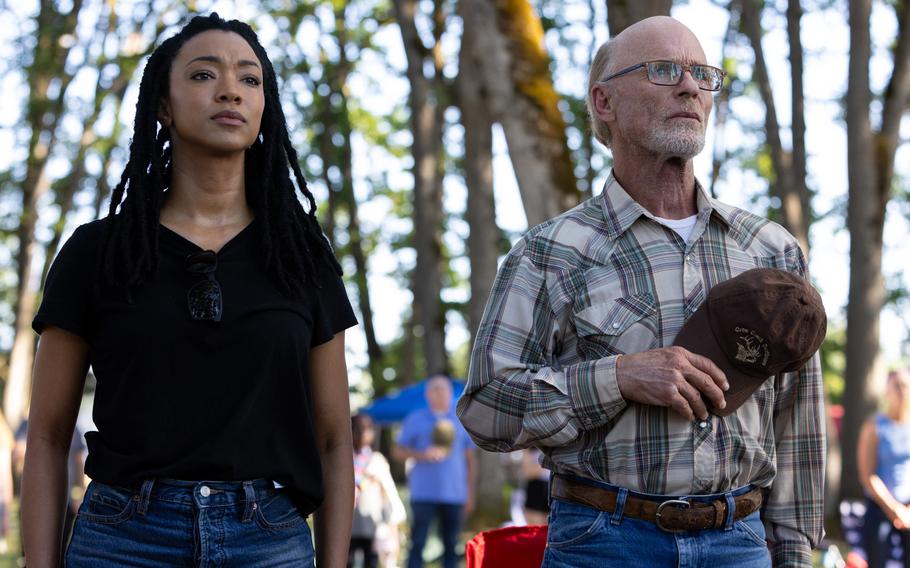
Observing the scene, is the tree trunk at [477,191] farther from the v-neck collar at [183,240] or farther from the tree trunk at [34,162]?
the v-neck collar at [183,240]

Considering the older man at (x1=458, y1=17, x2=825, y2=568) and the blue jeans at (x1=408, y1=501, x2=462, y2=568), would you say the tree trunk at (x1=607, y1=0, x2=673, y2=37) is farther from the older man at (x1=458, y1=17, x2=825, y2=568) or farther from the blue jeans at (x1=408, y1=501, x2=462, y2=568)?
the blue jeans at (x1=408, y1=501, x2=462, y2=568)

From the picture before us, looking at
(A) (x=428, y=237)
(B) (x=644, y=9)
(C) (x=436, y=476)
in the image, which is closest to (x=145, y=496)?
(B) (x=644, y=9)

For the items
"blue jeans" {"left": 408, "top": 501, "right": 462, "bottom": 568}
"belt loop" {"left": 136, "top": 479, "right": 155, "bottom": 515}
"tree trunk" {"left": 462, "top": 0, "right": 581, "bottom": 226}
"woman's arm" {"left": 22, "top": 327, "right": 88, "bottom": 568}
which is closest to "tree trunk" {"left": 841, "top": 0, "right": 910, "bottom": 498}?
"blue jeans" {"left": 408, "top": 501, "right": 462, "bottom": 568}

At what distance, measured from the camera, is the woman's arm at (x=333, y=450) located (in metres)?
3.29

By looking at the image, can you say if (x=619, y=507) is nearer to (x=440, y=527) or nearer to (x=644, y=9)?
(x=644, y=9)

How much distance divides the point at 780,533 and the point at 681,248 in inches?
33.0

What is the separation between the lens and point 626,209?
3.65 metres

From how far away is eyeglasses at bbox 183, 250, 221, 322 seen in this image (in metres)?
3.09

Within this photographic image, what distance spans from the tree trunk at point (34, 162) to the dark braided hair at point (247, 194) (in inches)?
683

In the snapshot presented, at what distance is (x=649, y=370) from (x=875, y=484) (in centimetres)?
708

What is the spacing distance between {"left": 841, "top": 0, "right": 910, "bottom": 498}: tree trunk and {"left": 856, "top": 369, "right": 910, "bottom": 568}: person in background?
658cm

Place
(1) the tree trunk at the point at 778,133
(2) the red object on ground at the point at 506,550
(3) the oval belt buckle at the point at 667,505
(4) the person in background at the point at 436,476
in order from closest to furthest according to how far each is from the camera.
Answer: (3) the oval belt buckle at the point at 667,505, (2) the red object on ground at the point at 506,550, (4) the person in background at the point at 436,476, (1) the tree trunk at the point at 778,133

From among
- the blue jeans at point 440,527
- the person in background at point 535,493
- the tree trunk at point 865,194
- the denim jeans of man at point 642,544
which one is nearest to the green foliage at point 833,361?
the tree trunk at point 865,194

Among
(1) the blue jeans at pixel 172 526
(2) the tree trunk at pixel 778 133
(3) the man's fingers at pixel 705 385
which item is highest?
(2) the tree trunk at pixel 778 133
